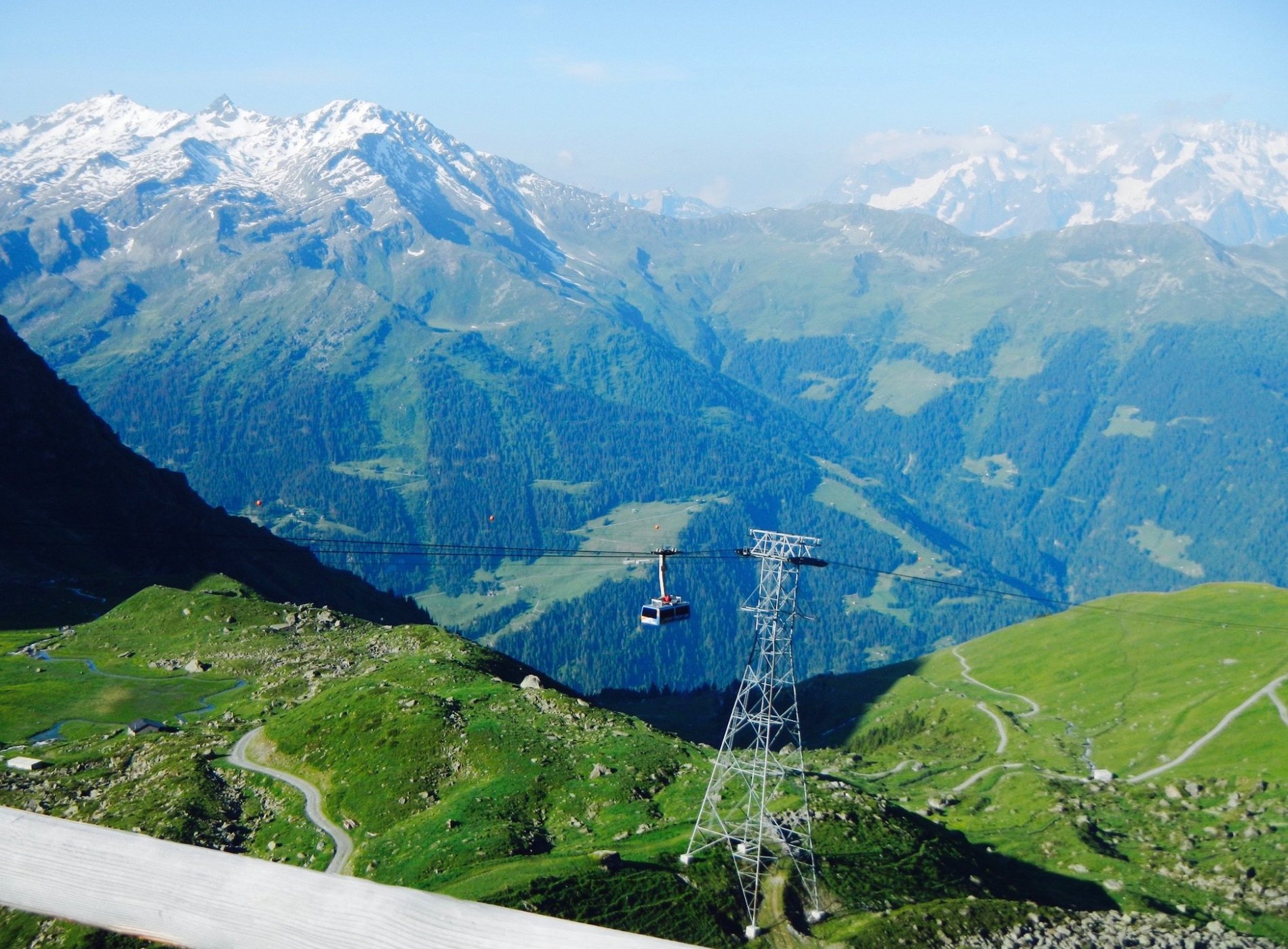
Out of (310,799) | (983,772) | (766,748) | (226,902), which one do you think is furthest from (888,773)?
(226,902)

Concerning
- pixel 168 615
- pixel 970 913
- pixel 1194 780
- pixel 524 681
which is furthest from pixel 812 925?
pixel 168 615

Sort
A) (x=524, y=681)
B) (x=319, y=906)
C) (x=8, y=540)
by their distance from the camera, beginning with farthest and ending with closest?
(x=8, y=540) < (x=524, y=681) < (x=319, y=906)

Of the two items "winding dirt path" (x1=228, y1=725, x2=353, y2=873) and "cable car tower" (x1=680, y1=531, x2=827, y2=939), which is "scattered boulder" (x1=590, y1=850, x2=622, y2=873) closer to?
"cable car tower" (x1=680, y1=531, x2=827, y2=939)

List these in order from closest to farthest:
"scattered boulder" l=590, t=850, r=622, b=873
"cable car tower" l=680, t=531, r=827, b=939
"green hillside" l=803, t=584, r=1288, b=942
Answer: "scattered boulder" l=590, t=850, r=622, b=873
"cable car tower" l=680, t=531, r=827, b=939
"green hillside" l=803, t=584, r=1288, b=942

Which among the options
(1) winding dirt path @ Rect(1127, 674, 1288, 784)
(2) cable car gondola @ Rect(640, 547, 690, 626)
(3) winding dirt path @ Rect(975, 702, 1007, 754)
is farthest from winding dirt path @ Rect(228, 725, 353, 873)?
(3) winding dirt path @ Rect(975, 702, 1007, 754)

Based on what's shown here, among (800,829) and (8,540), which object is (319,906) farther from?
(8,540)

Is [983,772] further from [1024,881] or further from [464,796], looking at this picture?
[464,796]

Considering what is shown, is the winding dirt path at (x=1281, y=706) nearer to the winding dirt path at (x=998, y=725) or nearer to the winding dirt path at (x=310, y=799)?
the winding dirt path at (x=998, y=725)
